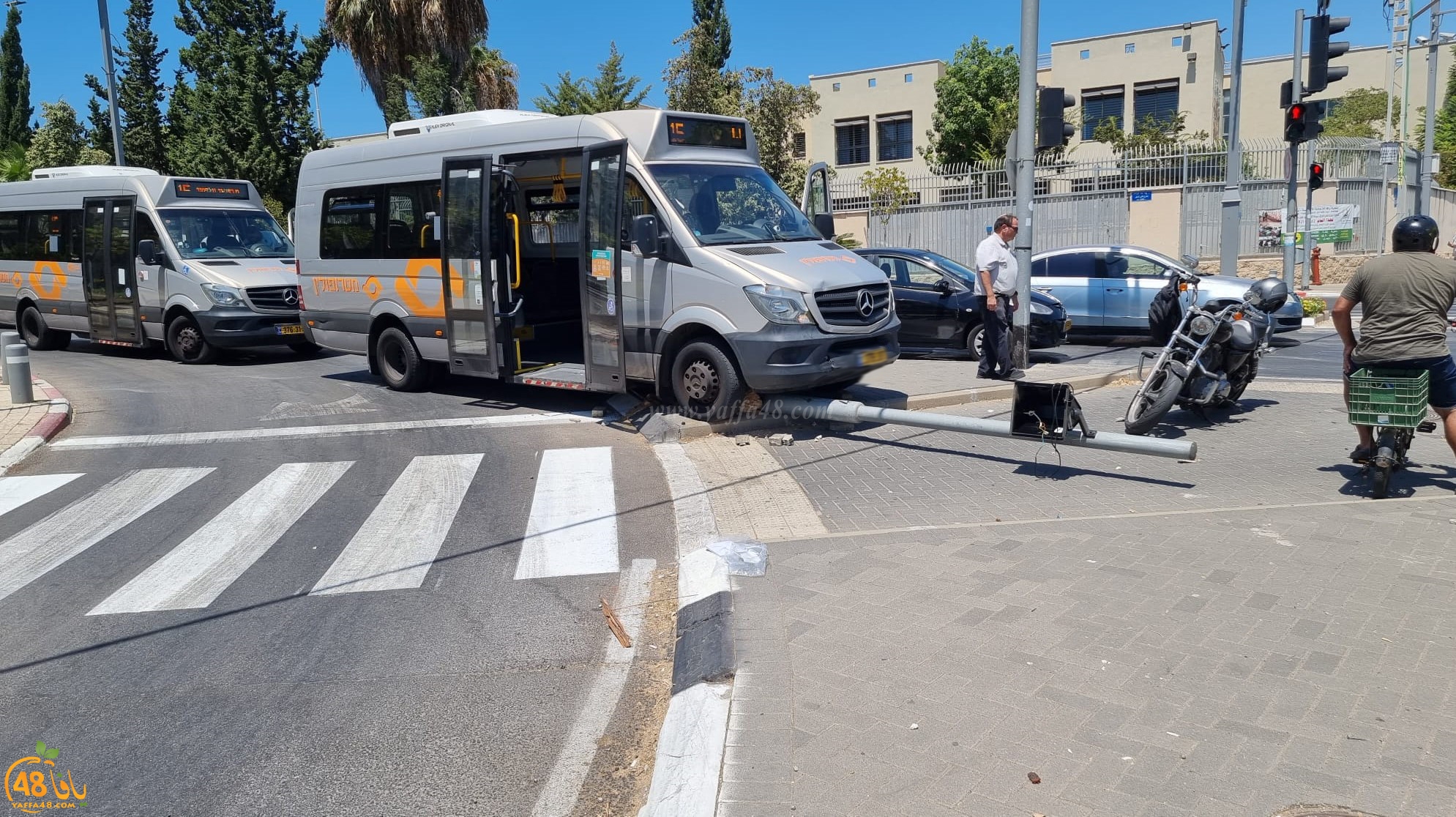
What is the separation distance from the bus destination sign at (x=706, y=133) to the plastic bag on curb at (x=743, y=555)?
494 centimetres

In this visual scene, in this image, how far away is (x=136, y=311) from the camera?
54.2ft

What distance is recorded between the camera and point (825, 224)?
10977 millimetres

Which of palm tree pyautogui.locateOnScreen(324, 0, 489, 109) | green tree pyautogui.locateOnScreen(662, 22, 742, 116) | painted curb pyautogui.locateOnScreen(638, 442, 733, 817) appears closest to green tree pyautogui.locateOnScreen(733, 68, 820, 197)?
green tree pyautogui.locateOnScreen(662, 22, 742, 116)

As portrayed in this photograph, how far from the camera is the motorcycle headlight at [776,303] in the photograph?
8.93 meters

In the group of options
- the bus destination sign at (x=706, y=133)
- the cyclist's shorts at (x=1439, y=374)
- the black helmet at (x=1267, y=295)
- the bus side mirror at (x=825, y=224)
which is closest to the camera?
the cyclist's shorts at (x=1439, y=374)

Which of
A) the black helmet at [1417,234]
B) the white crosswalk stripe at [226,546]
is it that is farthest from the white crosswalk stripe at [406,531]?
the black helmet at [1417,234]

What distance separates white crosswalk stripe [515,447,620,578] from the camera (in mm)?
6434

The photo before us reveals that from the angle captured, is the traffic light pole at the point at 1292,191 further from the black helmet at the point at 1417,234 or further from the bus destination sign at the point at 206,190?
the bus destination sign at the point at 206,190

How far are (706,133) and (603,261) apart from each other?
5.43 ft

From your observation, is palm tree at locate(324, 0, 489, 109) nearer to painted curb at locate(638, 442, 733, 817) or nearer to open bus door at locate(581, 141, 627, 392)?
open bus door at locate(581, 141, 627, 392)

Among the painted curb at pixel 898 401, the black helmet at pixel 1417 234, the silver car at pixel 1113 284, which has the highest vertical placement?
the black helmet at pixel 1417 234

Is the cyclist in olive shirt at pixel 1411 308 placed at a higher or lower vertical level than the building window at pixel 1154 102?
lower

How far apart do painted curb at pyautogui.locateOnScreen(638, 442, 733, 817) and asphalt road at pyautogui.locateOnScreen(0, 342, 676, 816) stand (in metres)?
0.30

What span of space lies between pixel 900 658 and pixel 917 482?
3.24 meters
